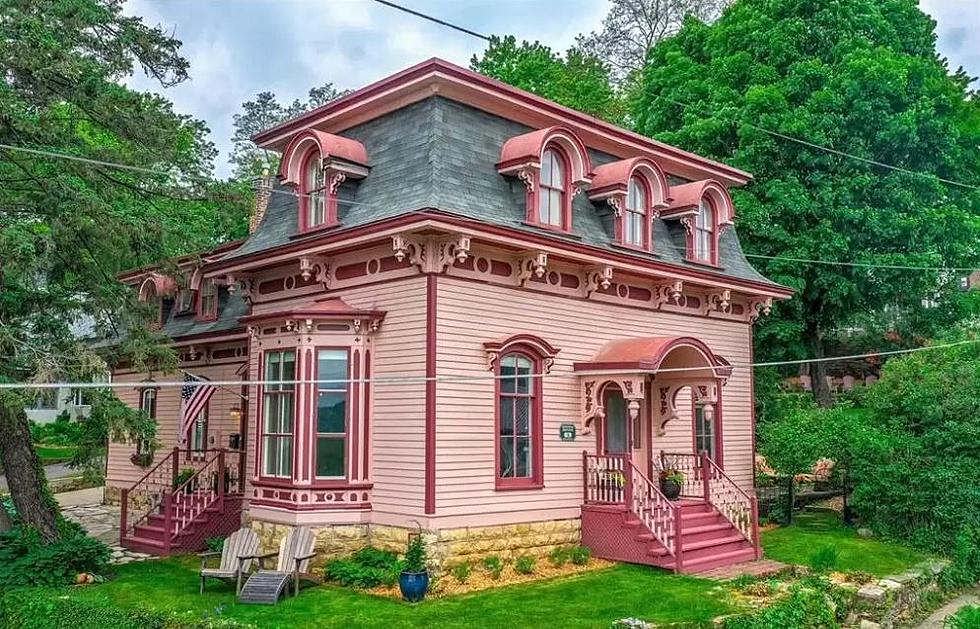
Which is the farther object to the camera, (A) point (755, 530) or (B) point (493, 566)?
A: (A) point (755, 530)

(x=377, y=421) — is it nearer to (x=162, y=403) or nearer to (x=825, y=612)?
(x=825, y=612)

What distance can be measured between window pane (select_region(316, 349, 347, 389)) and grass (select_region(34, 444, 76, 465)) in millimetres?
24730

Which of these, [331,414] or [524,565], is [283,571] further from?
[524,565]

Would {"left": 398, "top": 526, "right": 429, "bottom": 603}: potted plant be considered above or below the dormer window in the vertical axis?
below

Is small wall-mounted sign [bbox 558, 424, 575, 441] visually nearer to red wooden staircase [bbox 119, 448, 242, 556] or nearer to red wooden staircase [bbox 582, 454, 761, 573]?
red wooden staircase [bbox 582, 454, 761, 573]

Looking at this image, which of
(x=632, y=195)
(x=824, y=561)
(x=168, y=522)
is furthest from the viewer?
(x=632, y=195)

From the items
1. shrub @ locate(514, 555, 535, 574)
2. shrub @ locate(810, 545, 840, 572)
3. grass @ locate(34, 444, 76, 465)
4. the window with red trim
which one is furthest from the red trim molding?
grass @ locate(34, 444, 76, 465)

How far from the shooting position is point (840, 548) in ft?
51.3

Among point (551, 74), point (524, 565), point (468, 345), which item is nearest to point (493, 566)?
point (524, 565)

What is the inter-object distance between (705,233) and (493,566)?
8.57m

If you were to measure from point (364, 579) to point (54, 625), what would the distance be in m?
3.94

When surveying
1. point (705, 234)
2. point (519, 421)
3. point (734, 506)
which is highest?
point (705, 234)

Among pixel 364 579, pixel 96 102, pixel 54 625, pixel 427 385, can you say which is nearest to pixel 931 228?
pixel 427 385

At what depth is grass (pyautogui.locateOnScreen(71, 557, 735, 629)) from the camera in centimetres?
1037
